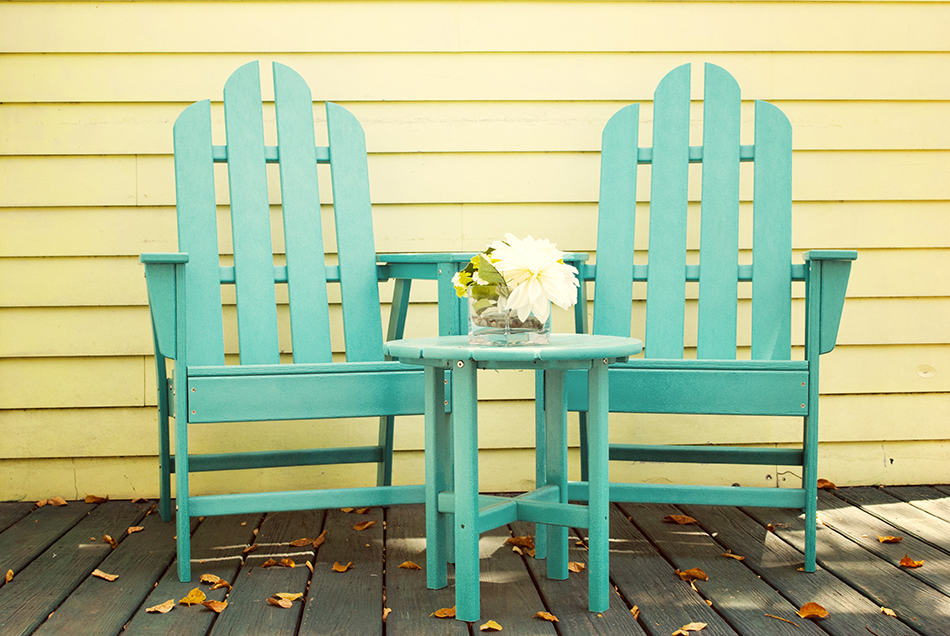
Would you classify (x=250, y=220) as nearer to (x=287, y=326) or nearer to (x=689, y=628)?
(x=287, y=326)

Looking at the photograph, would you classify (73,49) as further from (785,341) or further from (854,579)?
(854,579)

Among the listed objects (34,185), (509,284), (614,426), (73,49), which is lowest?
(614,426)

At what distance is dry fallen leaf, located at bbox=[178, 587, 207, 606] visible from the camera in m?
1.93

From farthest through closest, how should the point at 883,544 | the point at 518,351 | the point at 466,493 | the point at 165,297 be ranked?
the point at 883,544
the point at 165,297
the point at 466,493
the point at 518,351

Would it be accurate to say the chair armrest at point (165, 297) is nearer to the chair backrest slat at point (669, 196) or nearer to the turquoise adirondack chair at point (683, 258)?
the turquoise adirondack chair at point (683, 258)

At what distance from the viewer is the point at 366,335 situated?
97.8 inches

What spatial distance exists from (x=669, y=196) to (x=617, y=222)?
0.55 feet

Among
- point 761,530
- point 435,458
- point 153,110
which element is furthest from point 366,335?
point 761,530

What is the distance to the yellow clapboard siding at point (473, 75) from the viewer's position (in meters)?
2.77

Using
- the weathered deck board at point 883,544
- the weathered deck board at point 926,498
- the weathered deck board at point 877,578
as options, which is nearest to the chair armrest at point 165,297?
the weathered deck board at point 877,578

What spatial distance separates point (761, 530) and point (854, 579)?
44 centimetres

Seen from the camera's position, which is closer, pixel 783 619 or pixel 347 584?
pixel 783 619

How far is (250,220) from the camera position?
97.0 inches

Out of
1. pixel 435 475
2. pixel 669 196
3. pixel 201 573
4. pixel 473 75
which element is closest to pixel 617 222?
pixel 669 196
